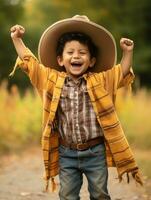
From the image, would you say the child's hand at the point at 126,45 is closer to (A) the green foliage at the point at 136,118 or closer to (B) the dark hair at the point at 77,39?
(B) the dark hair at the point at 77,39

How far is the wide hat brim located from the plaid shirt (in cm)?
34

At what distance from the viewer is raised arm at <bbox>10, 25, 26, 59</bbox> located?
5156 mm

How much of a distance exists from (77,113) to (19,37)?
771 millimetres

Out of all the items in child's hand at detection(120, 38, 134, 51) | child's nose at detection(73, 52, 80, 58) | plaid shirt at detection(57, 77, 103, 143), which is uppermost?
child's hand at detection(120, 38, 134, 51)

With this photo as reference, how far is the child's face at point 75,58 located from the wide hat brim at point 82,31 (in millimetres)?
134

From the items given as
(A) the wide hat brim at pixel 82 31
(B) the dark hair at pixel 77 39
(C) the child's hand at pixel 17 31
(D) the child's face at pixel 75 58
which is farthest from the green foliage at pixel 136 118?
(C) the child's hand at pixel 17 31

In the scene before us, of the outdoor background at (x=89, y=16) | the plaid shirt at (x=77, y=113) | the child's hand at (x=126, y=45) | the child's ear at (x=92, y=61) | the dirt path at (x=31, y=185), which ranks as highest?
the outdoor background at (x=89, y=16)

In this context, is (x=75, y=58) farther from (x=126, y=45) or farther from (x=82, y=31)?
(x=126, y=45)

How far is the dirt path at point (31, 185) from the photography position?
7350 mm

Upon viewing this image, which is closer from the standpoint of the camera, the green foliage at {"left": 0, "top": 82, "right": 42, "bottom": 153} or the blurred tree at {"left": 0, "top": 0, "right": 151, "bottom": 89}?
the green foliage at {"left": 0, "top": 82, "right": 42, "bottom": 153}

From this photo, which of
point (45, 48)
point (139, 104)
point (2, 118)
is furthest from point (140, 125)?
point (45, 48)

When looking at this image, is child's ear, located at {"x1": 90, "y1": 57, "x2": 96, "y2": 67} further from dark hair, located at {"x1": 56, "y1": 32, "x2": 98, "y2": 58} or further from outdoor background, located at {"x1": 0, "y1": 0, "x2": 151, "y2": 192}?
outdoor background, located at {"x1": 0, "y1": 0, "x2": 151, "y2": 192}

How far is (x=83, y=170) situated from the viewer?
5230mm

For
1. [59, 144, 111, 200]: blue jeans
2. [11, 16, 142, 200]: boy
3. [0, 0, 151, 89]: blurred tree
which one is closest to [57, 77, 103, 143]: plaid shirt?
[11, 16, 142, 200]: boy
